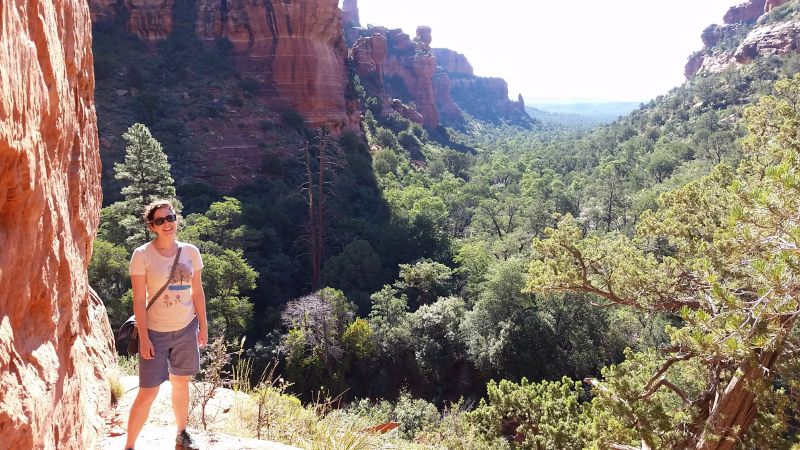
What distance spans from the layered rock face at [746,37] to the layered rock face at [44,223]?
236 feet

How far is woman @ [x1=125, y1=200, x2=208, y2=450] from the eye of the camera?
360cm

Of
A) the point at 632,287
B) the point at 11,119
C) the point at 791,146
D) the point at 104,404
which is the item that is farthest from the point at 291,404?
the point at 791,146

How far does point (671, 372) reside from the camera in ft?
37.9

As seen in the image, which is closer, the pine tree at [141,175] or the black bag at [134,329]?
the black bag at [134,329]

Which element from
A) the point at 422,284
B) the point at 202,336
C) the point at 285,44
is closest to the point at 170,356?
the point at 202,336

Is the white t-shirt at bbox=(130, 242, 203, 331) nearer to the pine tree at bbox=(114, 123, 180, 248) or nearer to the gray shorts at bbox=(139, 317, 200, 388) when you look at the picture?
the gray shorts at bbox=(139, 317, 200, 388)

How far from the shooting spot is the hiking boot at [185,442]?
3959 mm

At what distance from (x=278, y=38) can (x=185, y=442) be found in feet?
139

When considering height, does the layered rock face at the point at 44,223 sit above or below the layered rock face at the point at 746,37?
below

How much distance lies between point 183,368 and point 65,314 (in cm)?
98

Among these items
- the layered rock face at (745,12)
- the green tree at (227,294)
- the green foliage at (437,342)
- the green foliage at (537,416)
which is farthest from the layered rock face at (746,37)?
the green tree at (227,294)

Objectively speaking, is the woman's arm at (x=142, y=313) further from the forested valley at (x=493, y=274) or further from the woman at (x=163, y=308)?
the forested valley at (x=493, y=274)

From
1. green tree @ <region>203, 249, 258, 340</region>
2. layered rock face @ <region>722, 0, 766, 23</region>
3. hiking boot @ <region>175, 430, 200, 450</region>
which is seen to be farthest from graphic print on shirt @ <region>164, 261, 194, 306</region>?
layered rock face @ <region>722, 0, 766, 23</region>

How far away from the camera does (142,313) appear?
3.58 meters
